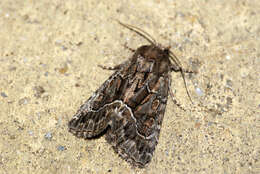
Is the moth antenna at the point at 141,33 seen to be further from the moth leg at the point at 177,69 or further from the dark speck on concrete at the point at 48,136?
the dark speck on concrete at the point at 48,136

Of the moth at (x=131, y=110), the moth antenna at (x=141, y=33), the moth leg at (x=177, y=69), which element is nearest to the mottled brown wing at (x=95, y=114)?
the moth at (x=131, y=110)

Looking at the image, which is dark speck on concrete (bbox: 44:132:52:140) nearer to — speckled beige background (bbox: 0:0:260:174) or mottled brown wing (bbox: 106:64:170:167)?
speckled beige background (bbox: 0:0:260:174)

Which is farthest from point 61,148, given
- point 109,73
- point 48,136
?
point 109,73

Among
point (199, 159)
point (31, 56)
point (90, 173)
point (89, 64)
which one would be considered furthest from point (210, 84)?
point (31, 56)

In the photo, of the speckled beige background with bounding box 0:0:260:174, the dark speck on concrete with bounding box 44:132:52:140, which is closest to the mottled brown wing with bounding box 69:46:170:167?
the speckled beige background with bounding box 0:0:260:174

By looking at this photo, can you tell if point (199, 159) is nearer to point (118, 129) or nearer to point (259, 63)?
point (118, 129)
